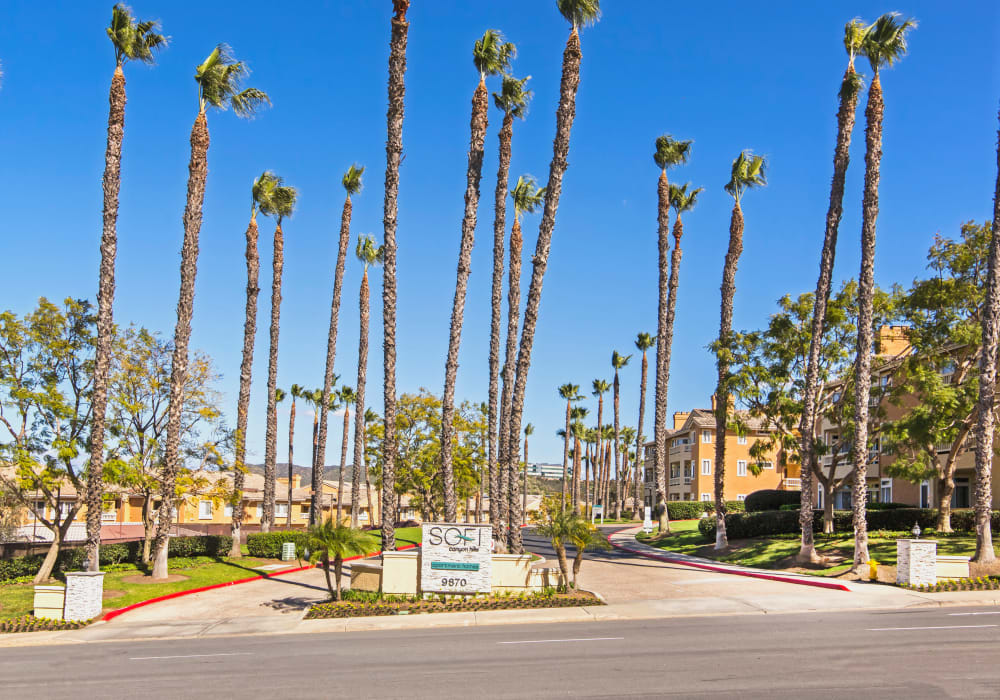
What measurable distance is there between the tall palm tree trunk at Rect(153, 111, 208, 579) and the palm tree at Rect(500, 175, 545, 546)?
11705mm

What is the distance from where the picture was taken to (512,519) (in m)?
27.2

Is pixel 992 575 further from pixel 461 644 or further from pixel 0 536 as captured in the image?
pixel 0 536

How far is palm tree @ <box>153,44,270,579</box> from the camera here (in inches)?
1206

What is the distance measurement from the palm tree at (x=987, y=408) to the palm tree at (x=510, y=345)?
1406cm

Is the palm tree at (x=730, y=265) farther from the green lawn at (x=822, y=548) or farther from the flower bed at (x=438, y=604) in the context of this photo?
the flower bed at (x=438, y=604)

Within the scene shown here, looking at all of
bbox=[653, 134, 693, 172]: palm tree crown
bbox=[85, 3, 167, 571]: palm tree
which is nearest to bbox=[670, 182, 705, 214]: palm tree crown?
bbox=[653, 134, 693, 172]: palm tree crown

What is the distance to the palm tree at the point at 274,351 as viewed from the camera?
40.7 metres

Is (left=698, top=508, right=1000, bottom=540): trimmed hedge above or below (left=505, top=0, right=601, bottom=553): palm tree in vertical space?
below

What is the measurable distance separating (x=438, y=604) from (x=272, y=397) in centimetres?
2140

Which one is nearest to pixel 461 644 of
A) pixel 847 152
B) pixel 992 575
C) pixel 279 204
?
pixel 992 575

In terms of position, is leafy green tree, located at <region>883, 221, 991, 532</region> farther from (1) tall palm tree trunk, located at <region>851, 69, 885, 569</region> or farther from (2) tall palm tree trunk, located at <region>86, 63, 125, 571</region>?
(2) tall palm tree trunk, located at <region>86, 63, 125, 571</region>

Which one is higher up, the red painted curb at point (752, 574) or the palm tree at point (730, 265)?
the palm tree at point (730, 265)

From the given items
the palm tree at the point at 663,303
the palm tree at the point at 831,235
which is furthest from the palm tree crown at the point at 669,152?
the palm tree at the point at 831,235

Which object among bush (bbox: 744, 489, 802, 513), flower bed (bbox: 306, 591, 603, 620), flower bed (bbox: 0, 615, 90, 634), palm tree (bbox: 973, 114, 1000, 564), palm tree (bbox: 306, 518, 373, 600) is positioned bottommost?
flower bed (bbox: 0, 615, 90, 634)
